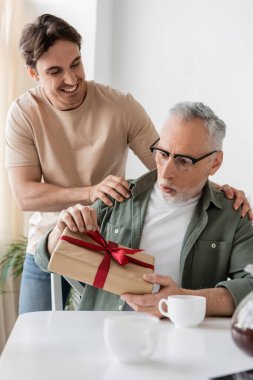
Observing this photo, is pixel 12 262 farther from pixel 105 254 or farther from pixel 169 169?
pixel 105 254

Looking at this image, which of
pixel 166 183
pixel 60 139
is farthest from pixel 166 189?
pixel 60 139

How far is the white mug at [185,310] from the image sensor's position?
1.56 metres

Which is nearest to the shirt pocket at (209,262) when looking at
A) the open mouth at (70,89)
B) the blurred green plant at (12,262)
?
the open mouth at (70,89)

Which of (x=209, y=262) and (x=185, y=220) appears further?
(x=185, y=220)

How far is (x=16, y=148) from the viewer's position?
2553 millimetres

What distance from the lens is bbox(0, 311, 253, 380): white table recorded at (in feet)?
4.01

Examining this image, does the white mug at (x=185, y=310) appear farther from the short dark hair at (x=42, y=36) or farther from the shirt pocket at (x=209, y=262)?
the short dark hair at (x=42, y=36)

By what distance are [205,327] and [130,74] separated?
2.78m

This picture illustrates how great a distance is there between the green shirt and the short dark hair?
0.73 meters

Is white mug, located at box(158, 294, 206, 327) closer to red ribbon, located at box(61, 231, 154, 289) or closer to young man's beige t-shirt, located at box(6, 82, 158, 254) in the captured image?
red ribbon, located at box(61, 231, 154, 289)

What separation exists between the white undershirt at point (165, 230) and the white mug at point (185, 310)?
0.42 metres

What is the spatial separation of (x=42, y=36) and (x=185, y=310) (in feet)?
4.23

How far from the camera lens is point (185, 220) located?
210 cm

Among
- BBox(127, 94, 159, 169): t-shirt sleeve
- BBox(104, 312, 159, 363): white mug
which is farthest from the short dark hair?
BBox(104, 312, 159, 363): white mug
